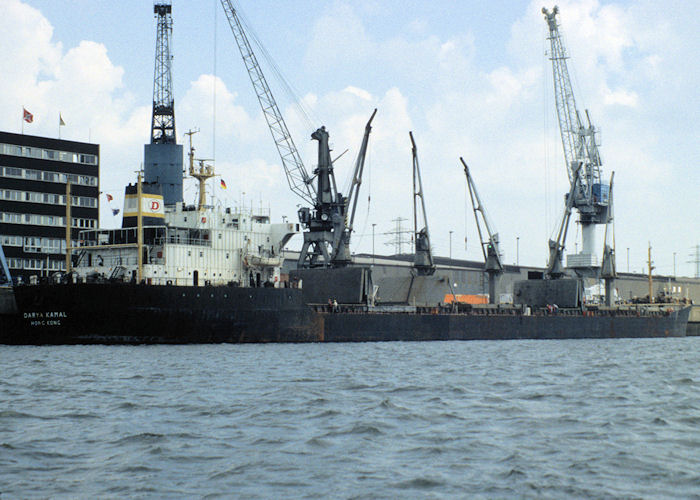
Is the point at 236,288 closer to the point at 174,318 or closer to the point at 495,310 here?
the point at 174,318

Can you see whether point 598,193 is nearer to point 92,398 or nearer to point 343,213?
point 343,213

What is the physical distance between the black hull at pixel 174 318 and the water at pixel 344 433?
1325cm

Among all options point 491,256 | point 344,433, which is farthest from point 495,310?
point 344,433

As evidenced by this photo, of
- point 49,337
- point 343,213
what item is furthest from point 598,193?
point 49,337

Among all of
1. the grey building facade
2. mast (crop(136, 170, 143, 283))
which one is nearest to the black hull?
mast (crop(136, 170, 143, 283))

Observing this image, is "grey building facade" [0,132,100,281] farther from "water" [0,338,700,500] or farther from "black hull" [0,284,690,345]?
"water" [0,338,700,500]

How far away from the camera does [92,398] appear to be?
74.9 feet

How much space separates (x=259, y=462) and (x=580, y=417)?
8.96 m

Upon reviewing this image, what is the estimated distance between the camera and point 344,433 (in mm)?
17828

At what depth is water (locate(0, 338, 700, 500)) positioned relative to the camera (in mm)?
13594

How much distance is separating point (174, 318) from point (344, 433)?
99.1 ft

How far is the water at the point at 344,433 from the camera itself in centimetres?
1359

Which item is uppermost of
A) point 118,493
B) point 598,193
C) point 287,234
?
point 598,193

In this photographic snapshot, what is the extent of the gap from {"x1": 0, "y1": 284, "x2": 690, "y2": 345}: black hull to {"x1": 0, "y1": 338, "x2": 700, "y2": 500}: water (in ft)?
43.5
